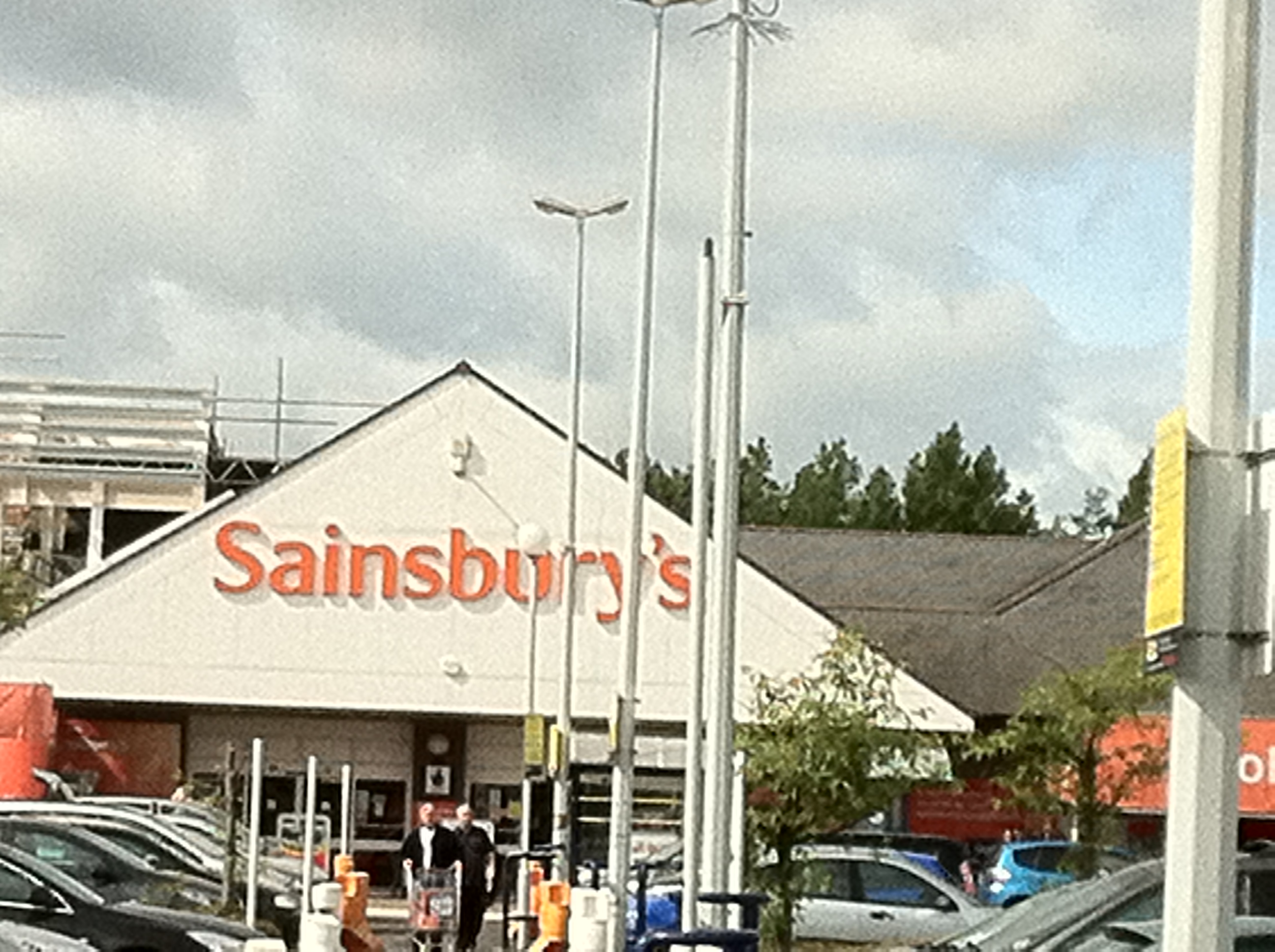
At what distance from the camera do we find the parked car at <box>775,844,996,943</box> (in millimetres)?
35531

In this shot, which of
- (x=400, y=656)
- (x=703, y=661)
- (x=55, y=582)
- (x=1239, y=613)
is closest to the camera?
(x=1239, y=613)

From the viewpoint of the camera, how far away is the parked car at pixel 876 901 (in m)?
35.5

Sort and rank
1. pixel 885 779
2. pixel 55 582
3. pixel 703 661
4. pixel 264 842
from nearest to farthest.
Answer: pixel 703 661 < pixel 885 779 < pixel 264 842 < pixel 55 582

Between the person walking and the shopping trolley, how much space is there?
36 cm

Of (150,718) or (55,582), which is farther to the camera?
(55,582)

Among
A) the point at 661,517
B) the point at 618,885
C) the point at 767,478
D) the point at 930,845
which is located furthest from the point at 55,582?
the point at 767,478

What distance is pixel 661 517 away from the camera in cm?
5747

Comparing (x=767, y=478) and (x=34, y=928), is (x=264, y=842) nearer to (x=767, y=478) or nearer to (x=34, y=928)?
(x=34, y=928)

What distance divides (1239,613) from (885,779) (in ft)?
91.8

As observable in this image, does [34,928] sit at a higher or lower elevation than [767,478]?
lower

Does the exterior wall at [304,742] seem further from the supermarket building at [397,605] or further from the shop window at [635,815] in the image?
the shop window at [635,815]

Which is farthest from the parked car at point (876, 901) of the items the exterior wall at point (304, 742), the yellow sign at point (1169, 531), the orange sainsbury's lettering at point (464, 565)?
the yellow sign at point (1169, 531)

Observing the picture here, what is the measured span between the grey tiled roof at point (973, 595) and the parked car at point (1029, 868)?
1267cm

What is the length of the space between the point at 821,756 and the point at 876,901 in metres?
2.14
